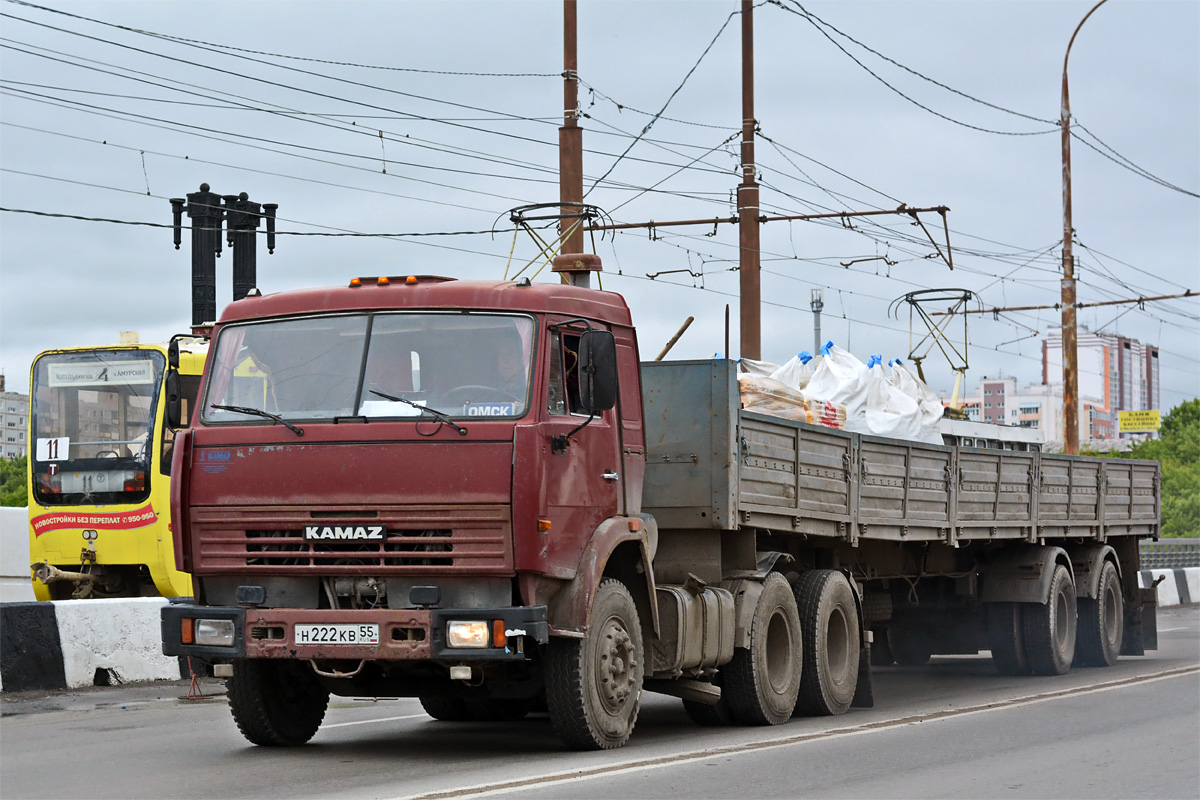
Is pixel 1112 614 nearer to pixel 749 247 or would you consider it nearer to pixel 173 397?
pixel 749 247

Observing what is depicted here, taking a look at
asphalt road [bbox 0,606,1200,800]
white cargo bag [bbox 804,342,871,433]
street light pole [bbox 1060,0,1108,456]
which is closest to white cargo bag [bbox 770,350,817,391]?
white cargo bag [bbox 804,342,871,433]

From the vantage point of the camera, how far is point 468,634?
8.38 m

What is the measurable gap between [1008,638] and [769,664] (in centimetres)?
597

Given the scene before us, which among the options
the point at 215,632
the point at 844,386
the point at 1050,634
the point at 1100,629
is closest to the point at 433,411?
the point at 215,632

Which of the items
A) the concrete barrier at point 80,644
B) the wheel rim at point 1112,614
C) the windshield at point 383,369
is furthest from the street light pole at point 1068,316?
the windshield at point 383,369

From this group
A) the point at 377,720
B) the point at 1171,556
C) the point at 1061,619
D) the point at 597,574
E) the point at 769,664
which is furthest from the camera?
the point at 1171,556

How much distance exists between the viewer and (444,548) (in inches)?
334

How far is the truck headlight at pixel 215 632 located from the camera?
8.73m

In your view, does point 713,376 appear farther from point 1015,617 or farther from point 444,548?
point 1015,617

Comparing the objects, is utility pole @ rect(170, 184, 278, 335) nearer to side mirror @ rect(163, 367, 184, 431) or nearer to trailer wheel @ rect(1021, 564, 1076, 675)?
trailer wheel @ rect(1021, 564, 1076, 675)

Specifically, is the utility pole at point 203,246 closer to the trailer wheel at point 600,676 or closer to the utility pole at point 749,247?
the utility pole at point 749,247

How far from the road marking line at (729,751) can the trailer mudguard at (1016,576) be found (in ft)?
6.01

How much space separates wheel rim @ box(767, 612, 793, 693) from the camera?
11453 mm

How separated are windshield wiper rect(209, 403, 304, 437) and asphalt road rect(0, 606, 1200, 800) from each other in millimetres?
1848
